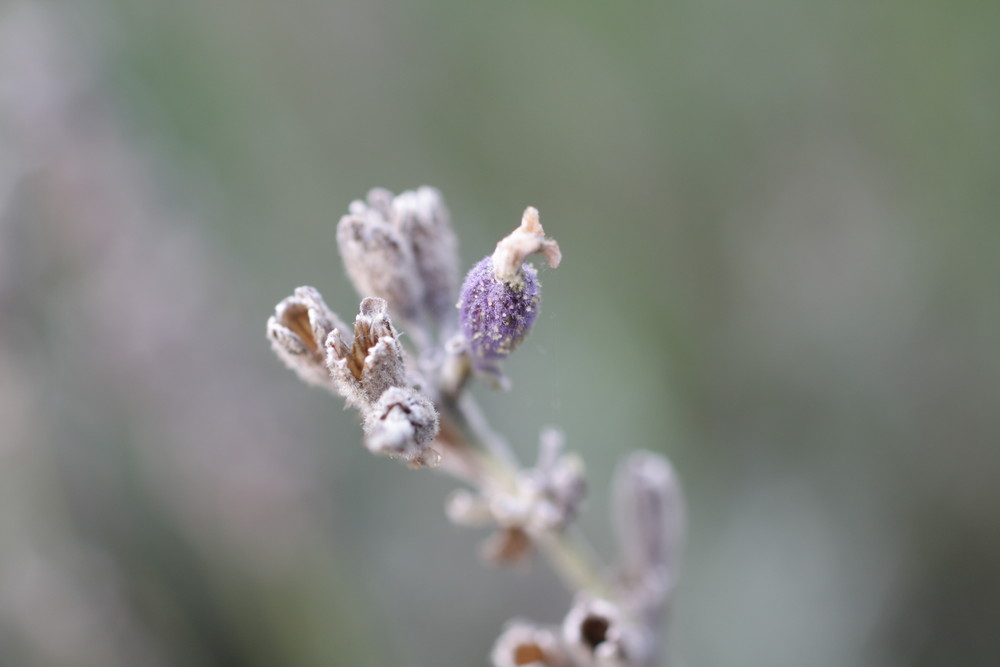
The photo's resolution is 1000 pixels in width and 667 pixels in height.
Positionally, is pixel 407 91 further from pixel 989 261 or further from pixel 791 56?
pixel 989 261

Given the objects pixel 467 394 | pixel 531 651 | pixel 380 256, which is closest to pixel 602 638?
pixel 531 651

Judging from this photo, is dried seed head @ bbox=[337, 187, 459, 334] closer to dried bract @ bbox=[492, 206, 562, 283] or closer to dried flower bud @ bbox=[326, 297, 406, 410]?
dried flower bud @ bbox=[326, 297, 406, 410]

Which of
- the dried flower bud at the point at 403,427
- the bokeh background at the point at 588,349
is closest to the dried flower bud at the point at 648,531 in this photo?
the dried flower bud at the point at 403,427

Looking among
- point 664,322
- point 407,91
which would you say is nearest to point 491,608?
point 664,322

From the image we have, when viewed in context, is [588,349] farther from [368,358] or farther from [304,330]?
[368,358]

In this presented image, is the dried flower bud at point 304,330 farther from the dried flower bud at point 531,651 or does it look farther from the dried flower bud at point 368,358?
the dried flower bud at point 531,651
